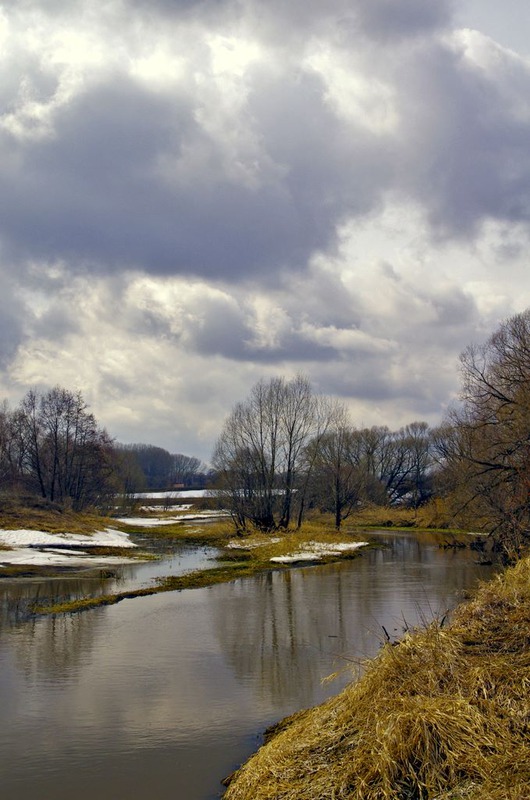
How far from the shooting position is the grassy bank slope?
17.3 ft

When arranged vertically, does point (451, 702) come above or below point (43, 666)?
above

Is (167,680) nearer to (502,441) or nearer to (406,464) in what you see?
(502,441)

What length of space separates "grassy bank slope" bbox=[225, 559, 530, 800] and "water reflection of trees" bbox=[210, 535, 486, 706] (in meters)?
1.39

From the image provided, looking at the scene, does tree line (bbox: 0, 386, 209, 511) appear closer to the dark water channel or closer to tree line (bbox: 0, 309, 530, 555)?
tree line (bbox: 0, 309, 530, 555)

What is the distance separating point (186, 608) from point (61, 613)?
11.1ft

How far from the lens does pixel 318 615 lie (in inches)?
668

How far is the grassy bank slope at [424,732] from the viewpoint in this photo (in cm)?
528

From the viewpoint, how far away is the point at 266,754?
22.6ft

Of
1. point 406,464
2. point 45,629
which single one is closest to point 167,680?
point 45,629

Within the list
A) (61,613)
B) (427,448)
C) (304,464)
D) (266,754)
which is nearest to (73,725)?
(266,754)

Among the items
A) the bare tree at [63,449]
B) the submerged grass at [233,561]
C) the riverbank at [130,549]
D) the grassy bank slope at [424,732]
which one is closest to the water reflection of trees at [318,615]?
the grassy bank slope at [424,732]

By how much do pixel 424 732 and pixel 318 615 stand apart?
38.1 feet

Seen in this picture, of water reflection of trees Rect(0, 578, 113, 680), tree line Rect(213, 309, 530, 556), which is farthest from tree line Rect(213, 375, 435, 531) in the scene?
water reflection of trees Rect(0, 578, 113, 680)

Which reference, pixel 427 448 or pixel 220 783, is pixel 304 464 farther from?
pixel 427 448
